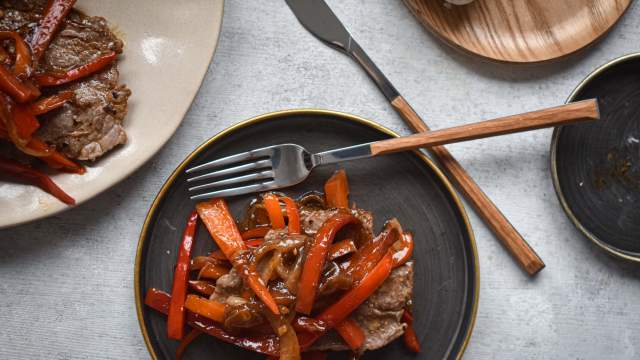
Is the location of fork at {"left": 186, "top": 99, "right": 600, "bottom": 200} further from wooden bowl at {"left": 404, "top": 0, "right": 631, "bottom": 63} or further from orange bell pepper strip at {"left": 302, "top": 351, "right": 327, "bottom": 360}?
orange bell pepper strip at {"left": 302, "top": 351, "right": 327, "bottom": 360}

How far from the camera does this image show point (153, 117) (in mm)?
2320

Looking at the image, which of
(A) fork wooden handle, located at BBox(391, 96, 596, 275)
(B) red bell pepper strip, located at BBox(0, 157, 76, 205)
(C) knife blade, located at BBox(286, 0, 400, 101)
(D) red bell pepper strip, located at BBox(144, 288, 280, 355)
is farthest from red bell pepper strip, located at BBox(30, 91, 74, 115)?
(A) fork wooden handle, located at BBox(391, 96, 596, 275)

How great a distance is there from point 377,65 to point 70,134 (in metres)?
1.45

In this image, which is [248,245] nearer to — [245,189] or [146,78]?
[245,189]

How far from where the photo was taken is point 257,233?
7.35 feet

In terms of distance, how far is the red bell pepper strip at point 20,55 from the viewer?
2.08 metres

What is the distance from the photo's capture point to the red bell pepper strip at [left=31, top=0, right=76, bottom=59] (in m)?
2.20

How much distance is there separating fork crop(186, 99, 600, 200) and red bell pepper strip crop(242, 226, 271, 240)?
181 mm

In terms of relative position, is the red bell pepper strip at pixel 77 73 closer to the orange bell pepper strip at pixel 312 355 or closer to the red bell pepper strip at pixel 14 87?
the red bell pepper strip at pixel 14 87

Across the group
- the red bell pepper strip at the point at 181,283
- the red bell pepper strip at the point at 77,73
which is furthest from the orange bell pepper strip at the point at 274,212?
the red bell pepper strip at the point at 77,73

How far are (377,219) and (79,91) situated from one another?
1.44m

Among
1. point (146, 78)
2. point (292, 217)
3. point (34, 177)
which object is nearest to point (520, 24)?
point (292, 217)

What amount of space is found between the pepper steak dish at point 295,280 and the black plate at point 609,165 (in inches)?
34.5

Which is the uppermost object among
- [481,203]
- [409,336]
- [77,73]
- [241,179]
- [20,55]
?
[20,55]
